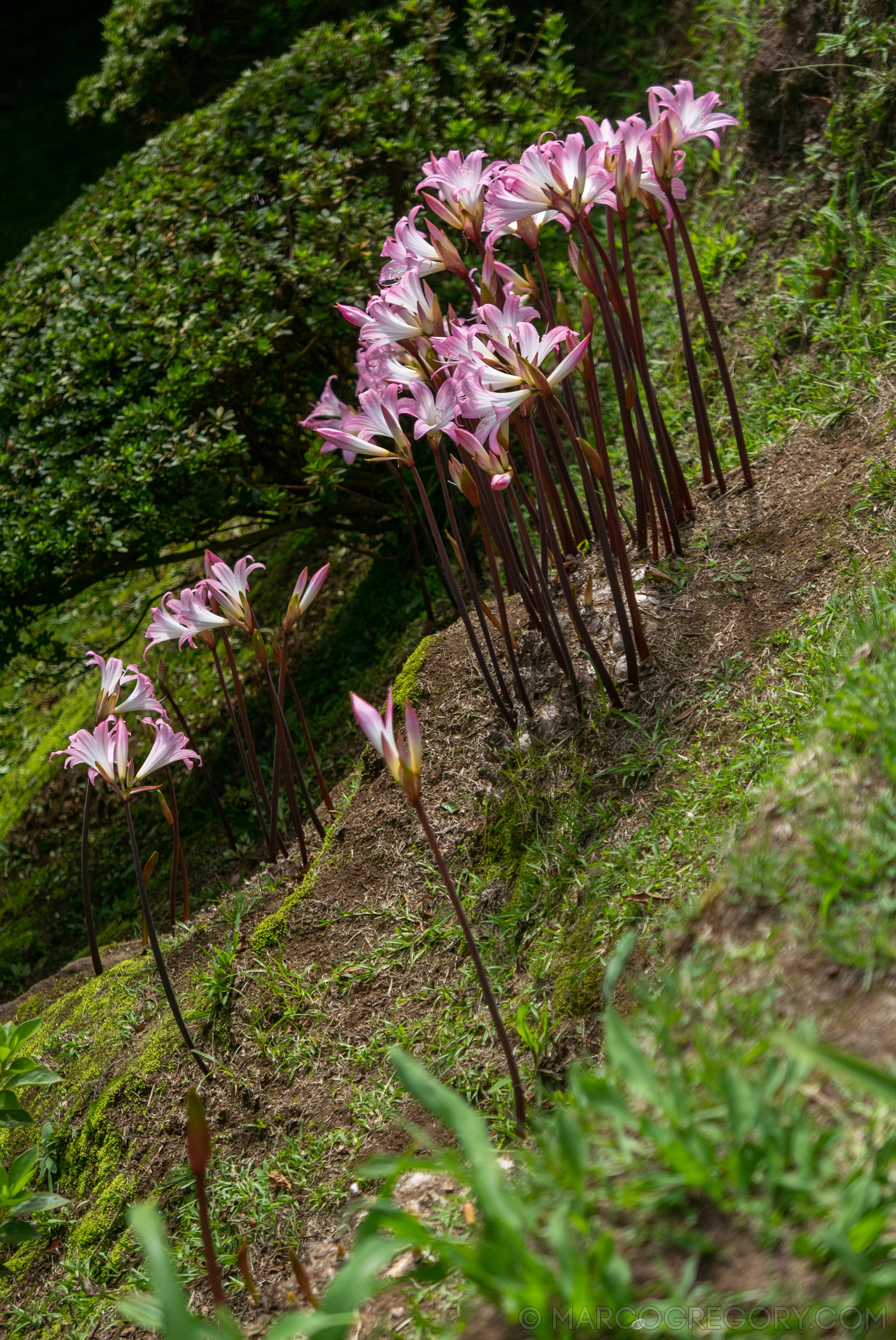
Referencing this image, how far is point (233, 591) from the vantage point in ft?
8.45

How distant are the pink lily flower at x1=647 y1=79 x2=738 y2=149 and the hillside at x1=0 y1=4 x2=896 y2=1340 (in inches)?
40.9

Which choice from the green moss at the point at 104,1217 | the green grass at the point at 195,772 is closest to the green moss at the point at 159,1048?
the green moss at the point at 104,1217

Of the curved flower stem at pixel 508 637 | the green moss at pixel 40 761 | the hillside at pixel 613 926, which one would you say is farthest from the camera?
the green moss at pixel 40 761

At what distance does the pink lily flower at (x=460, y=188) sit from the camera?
8.27 ft

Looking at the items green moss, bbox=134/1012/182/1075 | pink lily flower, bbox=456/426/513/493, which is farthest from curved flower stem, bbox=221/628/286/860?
pink lily flower, bbox=456/426/513/493

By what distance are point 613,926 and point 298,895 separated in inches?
44.0

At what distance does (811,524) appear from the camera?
9.04ft

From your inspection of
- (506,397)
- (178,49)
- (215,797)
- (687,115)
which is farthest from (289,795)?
(178,49)

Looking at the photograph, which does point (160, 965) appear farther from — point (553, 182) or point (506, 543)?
point (553, 182)

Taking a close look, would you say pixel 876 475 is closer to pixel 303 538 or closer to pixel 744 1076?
pixel 744 1076

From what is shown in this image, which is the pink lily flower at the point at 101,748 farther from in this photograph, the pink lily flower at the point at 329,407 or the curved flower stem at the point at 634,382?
the curved flower stem at the point at 634,382

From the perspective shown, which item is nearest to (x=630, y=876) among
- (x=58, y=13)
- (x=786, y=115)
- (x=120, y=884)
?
(x=120, y=884)

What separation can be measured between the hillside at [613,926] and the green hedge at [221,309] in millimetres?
369

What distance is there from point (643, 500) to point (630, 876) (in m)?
1.24
